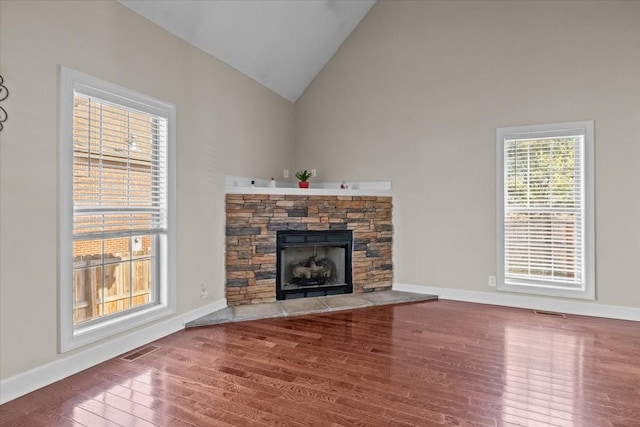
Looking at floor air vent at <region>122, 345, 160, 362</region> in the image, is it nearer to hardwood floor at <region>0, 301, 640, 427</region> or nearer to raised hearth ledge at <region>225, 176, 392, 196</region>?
hardwood floor at <region>0, 301, 640, 427</region>

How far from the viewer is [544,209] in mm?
4211

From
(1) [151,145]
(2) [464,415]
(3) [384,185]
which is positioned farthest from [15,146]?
(3) [384,185]

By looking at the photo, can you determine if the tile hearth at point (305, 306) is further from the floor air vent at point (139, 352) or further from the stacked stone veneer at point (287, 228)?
the floor air vent at point (139, 352)

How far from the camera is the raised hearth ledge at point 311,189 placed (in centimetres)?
424

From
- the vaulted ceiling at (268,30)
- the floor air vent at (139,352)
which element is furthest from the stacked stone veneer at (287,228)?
the vaulted ceiling at (268,30)

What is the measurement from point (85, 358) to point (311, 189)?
9.50 ft

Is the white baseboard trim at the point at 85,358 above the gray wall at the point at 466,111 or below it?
below

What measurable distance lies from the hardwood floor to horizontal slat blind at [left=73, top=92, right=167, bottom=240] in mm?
1116

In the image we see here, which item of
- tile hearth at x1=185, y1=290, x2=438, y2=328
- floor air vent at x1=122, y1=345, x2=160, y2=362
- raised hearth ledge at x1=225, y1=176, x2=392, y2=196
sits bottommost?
floor air vent at x1=122, y1=345, x2=160, y2=362

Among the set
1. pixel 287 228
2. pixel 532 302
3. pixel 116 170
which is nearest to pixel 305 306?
pixel 287 228

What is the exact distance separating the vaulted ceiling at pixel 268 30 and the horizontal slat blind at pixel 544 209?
108 inches

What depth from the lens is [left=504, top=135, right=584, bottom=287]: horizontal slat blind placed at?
13.4 feet

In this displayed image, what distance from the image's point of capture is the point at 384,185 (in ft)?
16.6

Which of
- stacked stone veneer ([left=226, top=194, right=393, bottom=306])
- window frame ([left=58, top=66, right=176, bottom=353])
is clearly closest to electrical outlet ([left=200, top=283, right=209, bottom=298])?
stacked stone veneer ([left=226, top=194, right=393, bottom=306])
